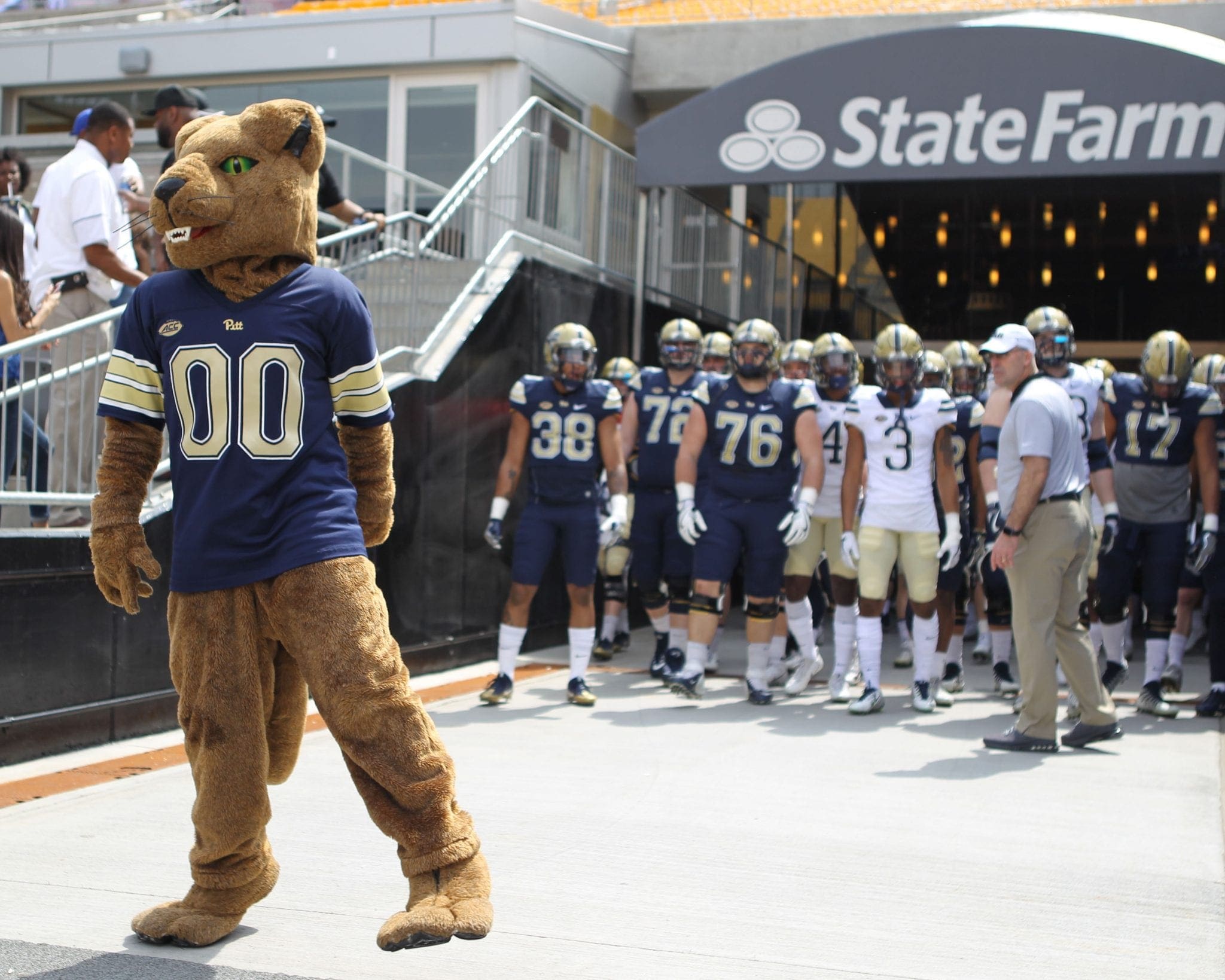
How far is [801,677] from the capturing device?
933 cm

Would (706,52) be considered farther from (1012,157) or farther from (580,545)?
(580,545)

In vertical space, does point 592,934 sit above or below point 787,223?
below

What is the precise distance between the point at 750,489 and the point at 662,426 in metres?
1.67

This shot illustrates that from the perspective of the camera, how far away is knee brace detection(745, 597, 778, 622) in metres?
8.82

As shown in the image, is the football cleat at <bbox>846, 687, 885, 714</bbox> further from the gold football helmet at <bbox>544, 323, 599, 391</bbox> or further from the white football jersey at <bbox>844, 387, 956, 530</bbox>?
the gold football helmet at <bbox>544, 323, 599, 391</bbox>

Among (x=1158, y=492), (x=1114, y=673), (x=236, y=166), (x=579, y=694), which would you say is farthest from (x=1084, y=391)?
(x=236, y=166)

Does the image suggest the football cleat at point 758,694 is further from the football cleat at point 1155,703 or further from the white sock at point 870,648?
the football cleat at point 1155,703

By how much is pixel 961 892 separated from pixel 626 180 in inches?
400

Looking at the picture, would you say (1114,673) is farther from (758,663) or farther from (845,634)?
(758,663)

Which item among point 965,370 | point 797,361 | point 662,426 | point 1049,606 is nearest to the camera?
point 1049,606

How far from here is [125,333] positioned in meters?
3.97

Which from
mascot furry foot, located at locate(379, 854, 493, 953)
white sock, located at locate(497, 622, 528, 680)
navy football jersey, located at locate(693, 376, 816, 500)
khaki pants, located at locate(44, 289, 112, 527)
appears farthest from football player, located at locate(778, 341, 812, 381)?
mascot furry foot, located at locate(379, 854, 493, 953)

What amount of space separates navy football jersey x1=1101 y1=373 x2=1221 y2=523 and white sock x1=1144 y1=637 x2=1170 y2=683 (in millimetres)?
772

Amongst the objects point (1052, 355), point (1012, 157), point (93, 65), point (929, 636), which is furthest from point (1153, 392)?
point (93, 65)
